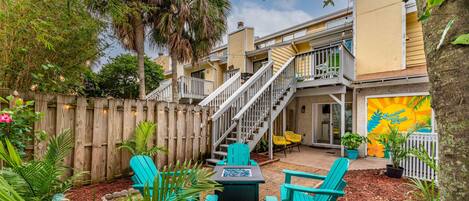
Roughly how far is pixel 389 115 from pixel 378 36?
271 cm

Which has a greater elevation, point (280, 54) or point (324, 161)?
point (280, 54)

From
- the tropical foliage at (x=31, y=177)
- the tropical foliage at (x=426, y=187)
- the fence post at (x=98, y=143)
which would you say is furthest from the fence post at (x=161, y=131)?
the tropical foliage at (x=426, y=187)

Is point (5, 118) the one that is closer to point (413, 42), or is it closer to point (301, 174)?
point (301, 174)

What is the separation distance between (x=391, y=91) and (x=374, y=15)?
2716 millimetres

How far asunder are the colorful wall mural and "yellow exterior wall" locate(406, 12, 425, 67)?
4.67ft

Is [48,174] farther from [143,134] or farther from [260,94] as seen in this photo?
[260,94]

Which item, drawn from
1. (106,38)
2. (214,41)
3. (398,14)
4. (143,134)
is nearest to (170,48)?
(214,41)

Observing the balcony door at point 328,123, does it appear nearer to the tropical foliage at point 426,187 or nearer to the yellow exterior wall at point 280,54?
the yellow exterior wall at point 280,54

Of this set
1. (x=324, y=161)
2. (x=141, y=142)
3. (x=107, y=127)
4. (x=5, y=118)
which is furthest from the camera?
(x=324, y=161)

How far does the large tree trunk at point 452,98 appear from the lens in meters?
0.73

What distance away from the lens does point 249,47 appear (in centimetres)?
1144

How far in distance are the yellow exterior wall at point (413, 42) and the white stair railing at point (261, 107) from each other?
3740mm

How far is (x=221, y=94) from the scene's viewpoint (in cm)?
820

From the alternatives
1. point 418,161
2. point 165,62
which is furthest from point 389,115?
point 165,62
